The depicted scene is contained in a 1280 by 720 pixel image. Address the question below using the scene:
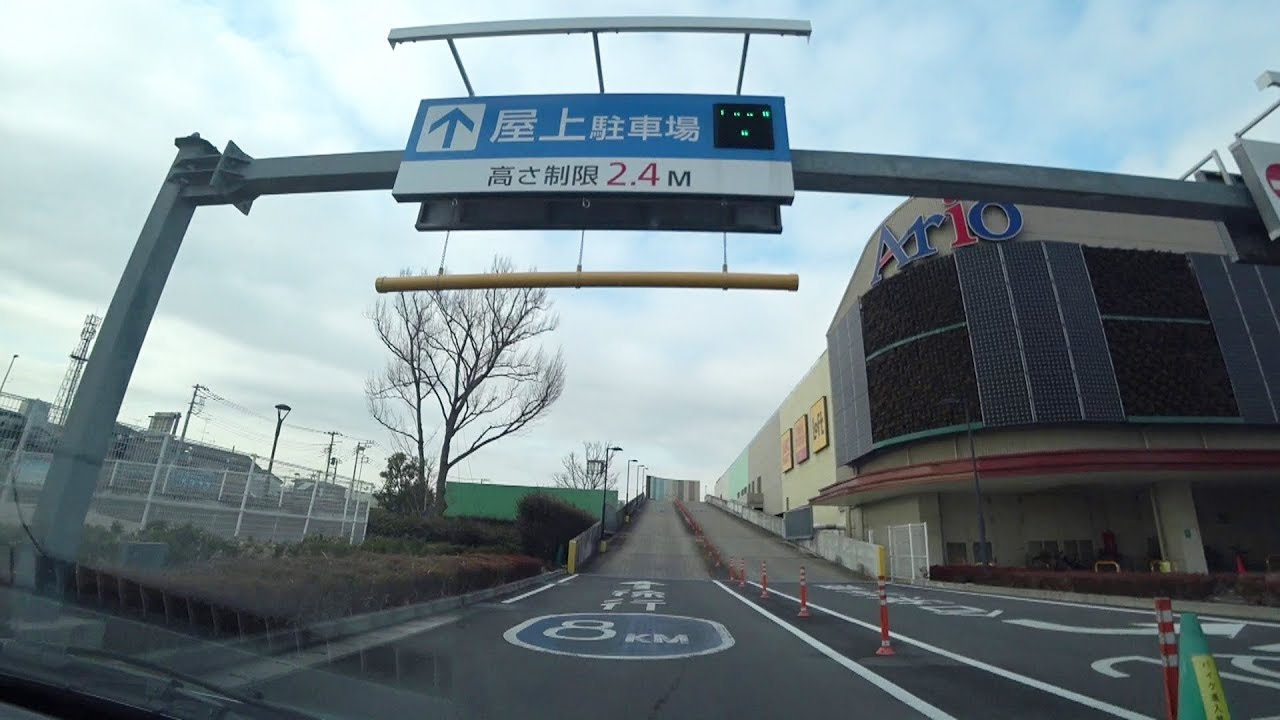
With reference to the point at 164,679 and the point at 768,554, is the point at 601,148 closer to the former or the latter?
the point at 164,679

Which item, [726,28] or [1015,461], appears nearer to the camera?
[726,28]

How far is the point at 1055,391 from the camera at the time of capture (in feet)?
82.6

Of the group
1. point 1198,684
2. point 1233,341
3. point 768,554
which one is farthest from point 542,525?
point 1233,341

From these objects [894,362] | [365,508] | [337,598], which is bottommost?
[337,598]

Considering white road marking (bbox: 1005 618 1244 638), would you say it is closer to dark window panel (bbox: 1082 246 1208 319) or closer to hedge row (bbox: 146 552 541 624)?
hedge row (bbox: 146 552 541 624)

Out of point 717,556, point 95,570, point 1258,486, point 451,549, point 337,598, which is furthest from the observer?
point 717,556

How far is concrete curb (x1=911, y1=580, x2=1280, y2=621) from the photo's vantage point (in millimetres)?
13305

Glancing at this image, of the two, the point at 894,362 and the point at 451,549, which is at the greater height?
the point at 894,362

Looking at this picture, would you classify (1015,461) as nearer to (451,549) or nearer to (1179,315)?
(1179,315)

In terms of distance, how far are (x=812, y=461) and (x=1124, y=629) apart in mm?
38133

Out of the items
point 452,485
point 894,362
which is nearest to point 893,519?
point 894,362

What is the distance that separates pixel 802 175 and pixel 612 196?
88.7 inches

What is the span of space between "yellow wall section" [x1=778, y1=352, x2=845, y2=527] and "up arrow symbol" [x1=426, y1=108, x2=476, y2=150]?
35.5 m

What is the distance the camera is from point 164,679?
2723 mm
